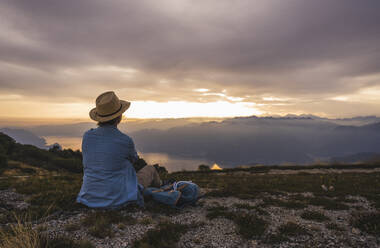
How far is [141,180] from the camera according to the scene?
8.42 meters

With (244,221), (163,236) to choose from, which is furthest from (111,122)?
(244,221)

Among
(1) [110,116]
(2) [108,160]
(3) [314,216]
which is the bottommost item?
(3) [314,216]

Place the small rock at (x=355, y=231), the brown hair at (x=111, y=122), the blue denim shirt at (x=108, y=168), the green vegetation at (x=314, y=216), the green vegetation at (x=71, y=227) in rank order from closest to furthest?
the green vegetation at (x=71, y=227), the small rock at (x=355, y=231), the blue denim shirt at (x=108, y=168), the brown hair at (x=111, y=122), the green vegetation at (x=314, y=216)

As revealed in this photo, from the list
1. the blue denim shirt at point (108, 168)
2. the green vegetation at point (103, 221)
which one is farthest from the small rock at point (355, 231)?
the blue denim shirt at point (108, 168)

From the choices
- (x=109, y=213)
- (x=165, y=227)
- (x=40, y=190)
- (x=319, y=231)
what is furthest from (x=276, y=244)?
(x=40, y=190)

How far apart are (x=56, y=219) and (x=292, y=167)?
37.5m

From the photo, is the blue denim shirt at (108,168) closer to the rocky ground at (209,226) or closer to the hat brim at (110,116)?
the hat brim at (110,116)

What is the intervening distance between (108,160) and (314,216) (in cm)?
804

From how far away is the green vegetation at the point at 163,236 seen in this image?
5.10 metres

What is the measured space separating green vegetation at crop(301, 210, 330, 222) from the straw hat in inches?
319

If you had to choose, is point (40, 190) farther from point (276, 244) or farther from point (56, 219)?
point (276, 244)

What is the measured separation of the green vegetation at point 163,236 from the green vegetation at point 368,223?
5.67 m

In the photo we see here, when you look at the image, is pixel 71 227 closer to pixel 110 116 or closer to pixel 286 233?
pixel 110 116

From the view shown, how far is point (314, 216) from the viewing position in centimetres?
750
